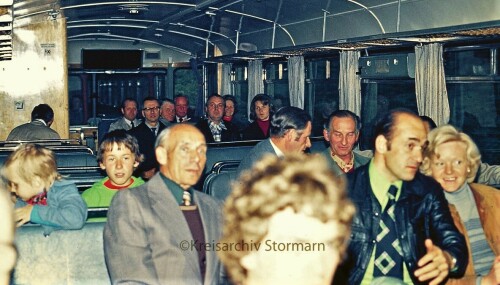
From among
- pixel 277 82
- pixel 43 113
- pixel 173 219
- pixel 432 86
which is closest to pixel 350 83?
pixel 432 86

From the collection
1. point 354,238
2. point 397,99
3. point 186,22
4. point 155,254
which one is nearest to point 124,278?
point 155,254

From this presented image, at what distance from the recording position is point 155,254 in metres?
3.52

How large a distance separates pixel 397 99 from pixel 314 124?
307 centimetres

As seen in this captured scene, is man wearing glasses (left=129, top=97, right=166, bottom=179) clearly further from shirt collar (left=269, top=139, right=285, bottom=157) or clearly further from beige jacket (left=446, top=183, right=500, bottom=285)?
beige jacket (left=446, top=183, right=500, bottom=285)

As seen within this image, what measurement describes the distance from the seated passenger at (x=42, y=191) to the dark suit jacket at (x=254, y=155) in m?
1.28

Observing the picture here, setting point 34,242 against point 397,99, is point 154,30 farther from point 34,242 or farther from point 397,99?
point 34,242

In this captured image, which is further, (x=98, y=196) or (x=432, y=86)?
(x=432, y=86)

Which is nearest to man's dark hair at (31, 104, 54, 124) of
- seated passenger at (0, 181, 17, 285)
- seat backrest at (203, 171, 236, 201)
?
seat backrest at (203, 171, 236, 201)

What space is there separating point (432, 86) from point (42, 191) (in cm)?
465

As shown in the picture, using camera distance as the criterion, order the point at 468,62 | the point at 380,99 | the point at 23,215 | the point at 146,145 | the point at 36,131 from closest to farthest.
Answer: the point at 23,215
the point at 468,62
the point at 146,145
the point at 36,131
the point at 380,99

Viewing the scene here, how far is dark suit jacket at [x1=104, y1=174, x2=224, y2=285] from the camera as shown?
3.49m

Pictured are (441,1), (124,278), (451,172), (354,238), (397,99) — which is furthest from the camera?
(397,99)

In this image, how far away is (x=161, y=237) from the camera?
3512 mm

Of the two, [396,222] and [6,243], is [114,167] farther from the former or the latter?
[6,243]
